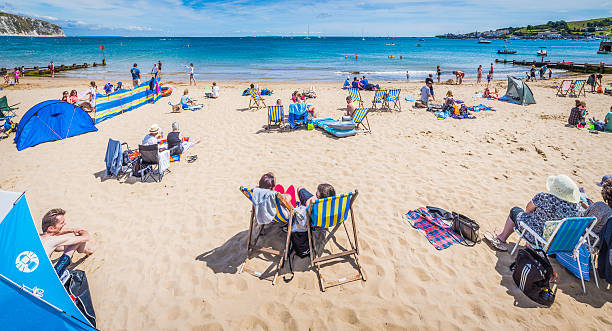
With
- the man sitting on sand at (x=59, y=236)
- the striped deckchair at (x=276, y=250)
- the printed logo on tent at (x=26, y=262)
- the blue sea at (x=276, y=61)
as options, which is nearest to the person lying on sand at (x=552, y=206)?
the striped deckchair at (x=276, y=250)

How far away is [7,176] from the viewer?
6715mm

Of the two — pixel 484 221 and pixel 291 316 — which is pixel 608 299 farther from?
pixel 291 316

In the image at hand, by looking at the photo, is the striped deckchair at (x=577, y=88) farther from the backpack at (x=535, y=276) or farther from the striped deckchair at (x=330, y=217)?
the striped deckchair at (x=330, y=217)

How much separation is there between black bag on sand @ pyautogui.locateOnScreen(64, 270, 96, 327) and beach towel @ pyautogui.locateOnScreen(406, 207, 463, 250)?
15.2 ft

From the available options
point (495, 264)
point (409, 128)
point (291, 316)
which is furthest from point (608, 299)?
point (409, 128)

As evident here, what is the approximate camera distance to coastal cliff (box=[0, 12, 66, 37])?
156 m

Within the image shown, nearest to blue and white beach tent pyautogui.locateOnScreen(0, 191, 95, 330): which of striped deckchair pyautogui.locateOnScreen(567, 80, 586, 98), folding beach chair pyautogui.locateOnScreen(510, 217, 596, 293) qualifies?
folding beach chair pyautogui.locateOnScreen(510, 217, 596, 293)

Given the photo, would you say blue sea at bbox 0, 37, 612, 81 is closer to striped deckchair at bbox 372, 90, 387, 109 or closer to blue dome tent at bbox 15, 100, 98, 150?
striped deckchair at bbox 372, 90, 387, 109

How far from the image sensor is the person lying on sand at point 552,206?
144 inches

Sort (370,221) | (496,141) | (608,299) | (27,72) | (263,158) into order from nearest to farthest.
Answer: (608,299)
(370,221)
(263,158)
(496,141)
(27,72)

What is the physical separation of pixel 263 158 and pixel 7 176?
609 cm

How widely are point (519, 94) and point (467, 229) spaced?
13541mm

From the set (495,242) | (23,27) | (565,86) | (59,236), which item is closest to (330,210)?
(495,242)

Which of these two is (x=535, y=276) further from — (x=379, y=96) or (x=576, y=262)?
(x=379, y=96)
